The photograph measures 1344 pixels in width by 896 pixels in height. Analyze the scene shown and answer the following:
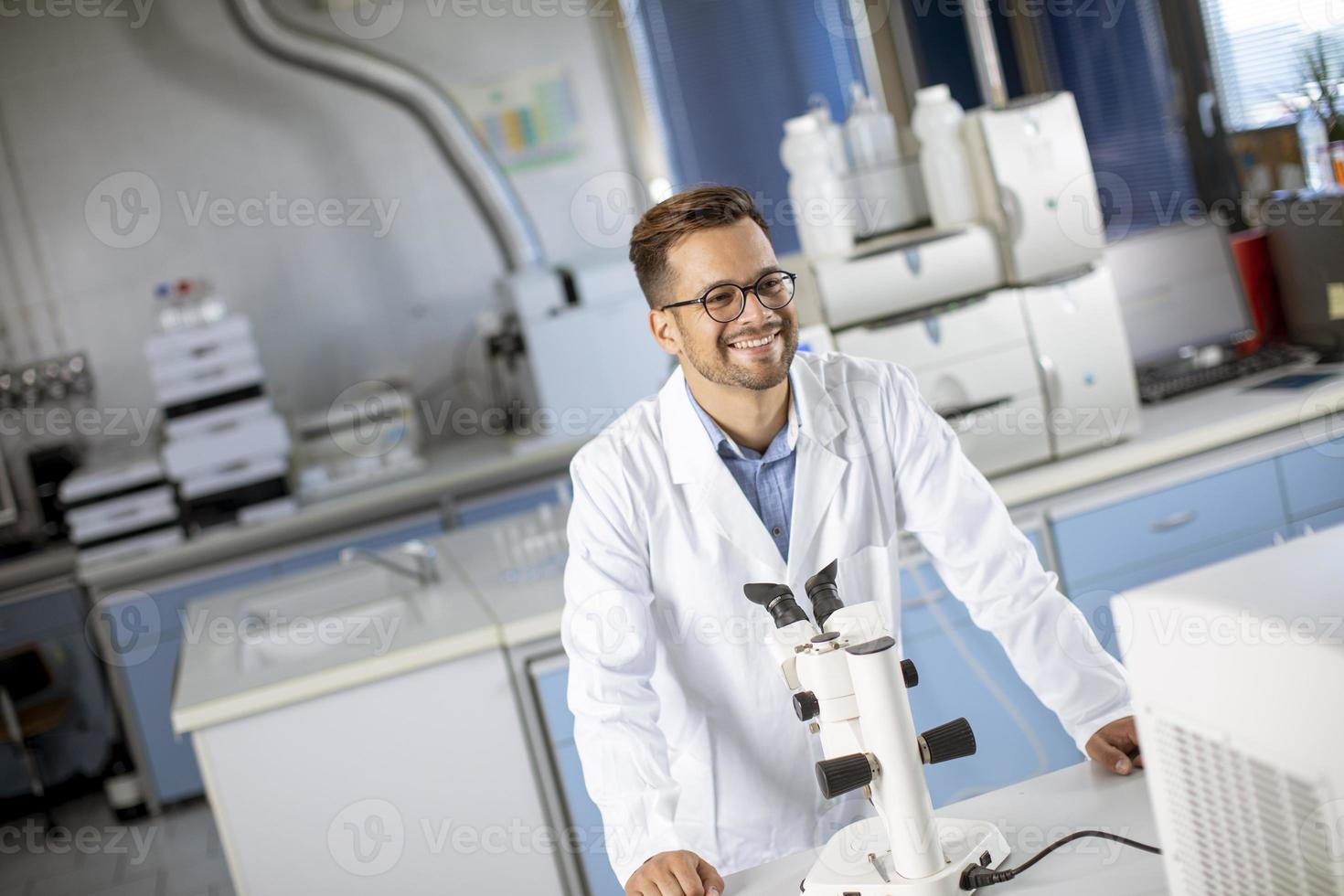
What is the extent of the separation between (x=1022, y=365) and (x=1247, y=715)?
1776 millimetres

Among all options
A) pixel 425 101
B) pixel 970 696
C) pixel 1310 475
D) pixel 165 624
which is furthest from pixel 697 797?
pixel 425 101

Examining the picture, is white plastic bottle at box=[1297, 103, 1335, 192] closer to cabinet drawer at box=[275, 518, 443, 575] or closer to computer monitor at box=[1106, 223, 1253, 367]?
computer monitor at box=[1106, 223, 1253, 367]

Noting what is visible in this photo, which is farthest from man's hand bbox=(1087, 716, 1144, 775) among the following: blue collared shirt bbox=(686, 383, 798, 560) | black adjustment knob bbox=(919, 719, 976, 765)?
blue collared shirt bbox=(686, 383, 798, 560)

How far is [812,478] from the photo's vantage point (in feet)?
5.53

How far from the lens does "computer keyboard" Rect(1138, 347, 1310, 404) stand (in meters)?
2.88

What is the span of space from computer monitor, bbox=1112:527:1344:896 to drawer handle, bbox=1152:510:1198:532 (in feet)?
5.39

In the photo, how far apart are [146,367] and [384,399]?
1019 millimetres

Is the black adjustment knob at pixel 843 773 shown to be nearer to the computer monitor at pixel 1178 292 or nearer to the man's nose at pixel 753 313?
the man's nose at pixel 753 313

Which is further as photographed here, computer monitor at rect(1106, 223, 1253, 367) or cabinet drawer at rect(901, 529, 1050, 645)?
computer monitor at rect(1106, 223, 1253, 367)

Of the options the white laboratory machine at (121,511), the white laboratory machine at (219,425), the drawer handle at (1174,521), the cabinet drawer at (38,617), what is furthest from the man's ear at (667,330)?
the cabinet drawer at (38,617)

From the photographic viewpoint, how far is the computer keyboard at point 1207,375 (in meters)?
2.88

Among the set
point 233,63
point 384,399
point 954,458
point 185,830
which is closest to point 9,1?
point 233,63

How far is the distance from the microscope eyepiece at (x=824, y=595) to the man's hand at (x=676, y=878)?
0.30 metres

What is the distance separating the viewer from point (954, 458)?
166 cm
